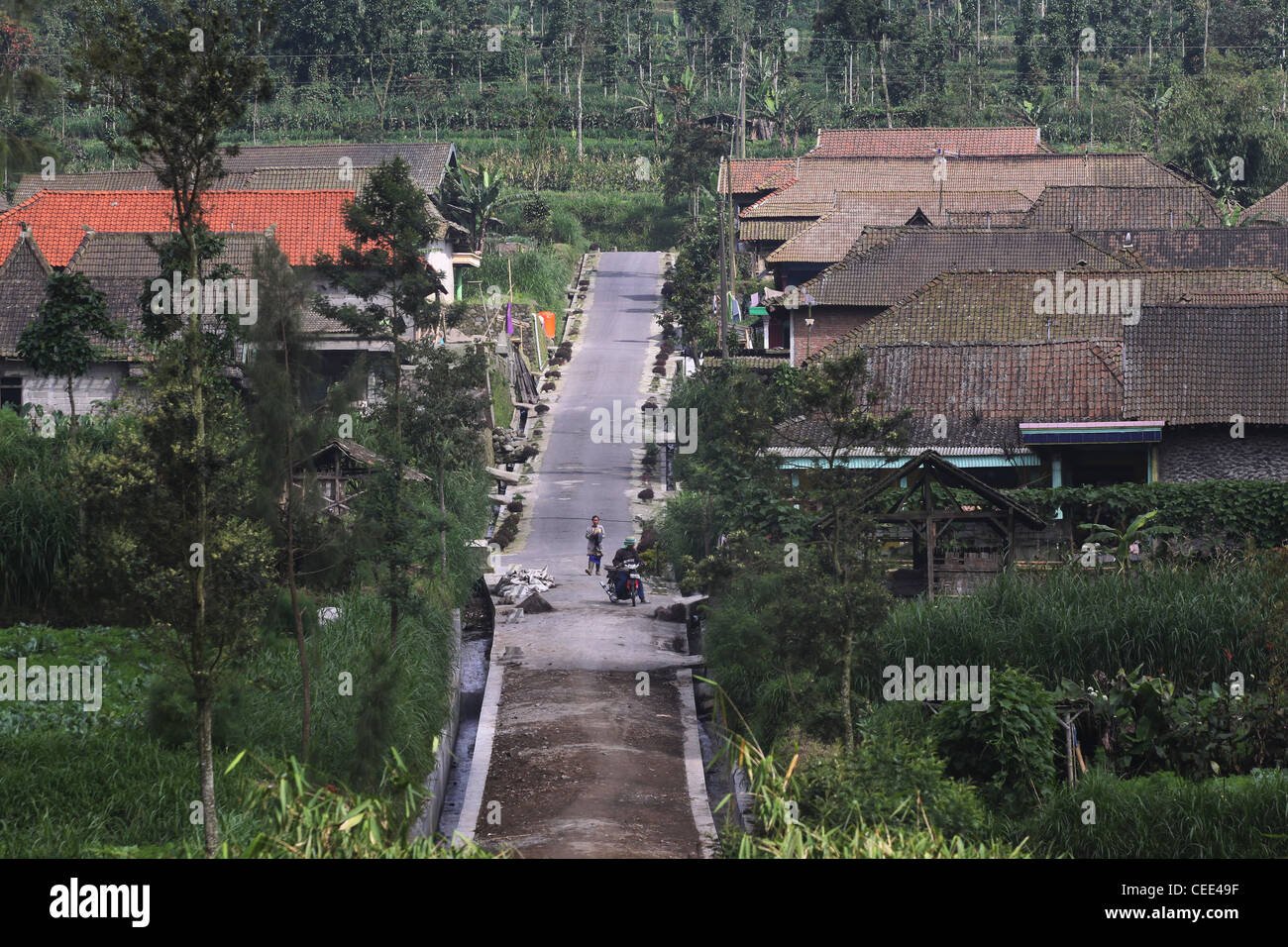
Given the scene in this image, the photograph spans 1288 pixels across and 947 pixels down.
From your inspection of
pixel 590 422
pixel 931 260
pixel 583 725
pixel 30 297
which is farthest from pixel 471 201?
pixel 583 725

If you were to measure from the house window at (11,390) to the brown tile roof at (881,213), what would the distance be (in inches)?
916

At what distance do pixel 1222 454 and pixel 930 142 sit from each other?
40.0 m

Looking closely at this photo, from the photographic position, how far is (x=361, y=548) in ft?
57.9

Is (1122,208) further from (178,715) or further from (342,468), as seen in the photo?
(178,715)

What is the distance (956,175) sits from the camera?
56.2 meters

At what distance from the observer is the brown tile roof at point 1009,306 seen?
31750mm

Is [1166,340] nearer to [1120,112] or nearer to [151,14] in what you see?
[1120,112]

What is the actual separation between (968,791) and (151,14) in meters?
84.5

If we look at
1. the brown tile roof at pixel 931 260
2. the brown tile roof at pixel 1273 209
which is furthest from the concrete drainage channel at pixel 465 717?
the brown tile roof at pixel 1273 209

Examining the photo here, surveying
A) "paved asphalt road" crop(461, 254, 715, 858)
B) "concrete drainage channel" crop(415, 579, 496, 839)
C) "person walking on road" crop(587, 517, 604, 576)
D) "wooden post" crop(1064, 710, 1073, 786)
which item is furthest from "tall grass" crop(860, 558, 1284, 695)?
"person walking on road" crop(587, 517, 604, 576)

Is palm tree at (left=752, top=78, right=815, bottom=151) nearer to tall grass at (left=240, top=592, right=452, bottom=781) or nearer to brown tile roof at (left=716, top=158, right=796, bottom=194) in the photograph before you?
brown tile roof at (left=716, top=158, right=796, bottom=194)

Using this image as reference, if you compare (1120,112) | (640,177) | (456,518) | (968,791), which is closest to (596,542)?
(456,518)

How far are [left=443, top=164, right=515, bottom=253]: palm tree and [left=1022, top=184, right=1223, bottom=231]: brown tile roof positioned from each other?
21087mm
